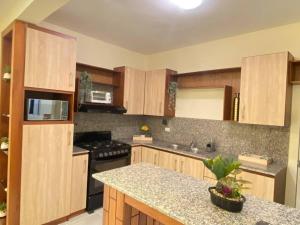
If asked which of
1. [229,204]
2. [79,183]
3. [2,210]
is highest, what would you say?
[229,204]

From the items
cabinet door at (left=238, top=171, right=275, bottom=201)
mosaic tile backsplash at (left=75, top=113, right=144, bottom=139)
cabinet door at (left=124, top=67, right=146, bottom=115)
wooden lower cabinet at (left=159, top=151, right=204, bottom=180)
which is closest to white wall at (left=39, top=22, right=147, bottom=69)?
cabinet door at (left=124, top=67, right=146, bottom=115)

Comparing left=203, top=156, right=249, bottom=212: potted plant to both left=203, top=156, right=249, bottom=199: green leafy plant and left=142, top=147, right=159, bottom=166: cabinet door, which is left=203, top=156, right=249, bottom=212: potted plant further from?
left=142, top=147, right=159, bottom=166: cabinet door

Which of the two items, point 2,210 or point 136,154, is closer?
point 2,210

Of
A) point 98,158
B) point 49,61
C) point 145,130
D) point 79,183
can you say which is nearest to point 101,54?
point 49,61

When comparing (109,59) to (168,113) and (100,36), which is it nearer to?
(100,36)

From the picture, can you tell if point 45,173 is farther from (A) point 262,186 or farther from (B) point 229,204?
(A) point 262,186

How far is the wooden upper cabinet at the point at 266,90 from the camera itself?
7.92 feet

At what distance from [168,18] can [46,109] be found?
1.89m

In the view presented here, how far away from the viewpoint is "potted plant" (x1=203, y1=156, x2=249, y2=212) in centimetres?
118

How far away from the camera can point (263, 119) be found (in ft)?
8.36

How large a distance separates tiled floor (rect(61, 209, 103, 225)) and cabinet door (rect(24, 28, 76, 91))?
1.70 m

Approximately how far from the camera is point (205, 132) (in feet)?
11.4

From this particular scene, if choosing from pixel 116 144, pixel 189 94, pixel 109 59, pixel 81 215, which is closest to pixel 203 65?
pixel 189 94

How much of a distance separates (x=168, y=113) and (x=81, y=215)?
83.9 inches
